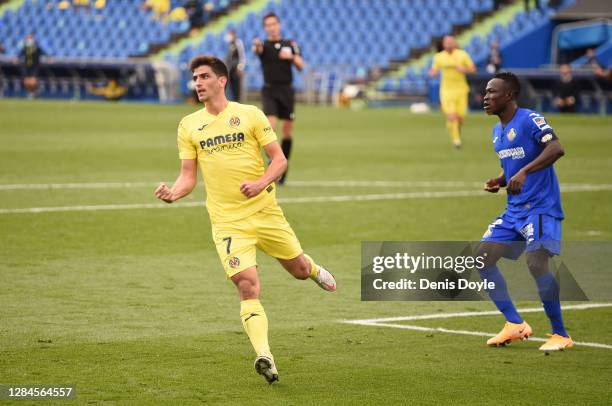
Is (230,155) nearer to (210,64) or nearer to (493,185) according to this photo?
(210,64)

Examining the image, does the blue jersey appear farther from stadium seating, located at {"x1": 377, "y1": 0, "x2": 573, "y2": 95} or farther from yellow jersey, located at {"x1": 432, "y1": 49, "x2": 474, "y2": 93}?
stadium seating, located at {"x1": 377, "y1": 0, "x2": 573, "y2": 95}

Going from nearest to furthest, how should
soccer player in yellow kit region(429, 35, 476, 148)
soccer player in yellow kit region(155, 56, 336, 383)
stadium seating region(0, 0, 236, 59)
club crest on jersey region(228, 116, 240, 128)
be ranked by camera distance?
soccer player in yellow kit region(155, 56, 336, 383), club crest on jersey region(228, 116, 240, 128), soccer player in yellow kit region(429, 35, 476, 148), stadium seating region(0, 0, 236, 59)

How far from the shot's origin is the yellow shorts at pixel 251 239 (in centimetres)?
736

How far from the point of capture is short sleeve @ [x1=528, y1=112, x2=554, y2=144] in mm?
8180

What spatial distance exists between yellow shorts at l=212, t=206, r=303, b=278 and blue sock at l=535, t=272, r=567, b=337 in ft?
5.79

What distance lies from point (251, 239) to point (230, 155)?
1.80ft

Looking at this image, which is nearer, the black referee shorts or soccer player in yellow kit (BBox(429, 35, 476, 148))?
the black referee shorts

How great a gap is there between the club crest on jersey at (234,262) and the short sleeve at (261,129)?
2.66 ft

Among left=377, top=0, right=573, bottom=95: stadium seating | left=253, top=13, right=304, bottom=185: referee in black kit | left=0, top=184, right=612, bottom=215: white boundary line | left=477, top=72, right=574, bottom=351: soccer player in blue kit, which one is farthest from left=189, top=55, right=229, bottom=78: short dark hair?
left=377, top=0, right=573, bottom=95: stadium seating

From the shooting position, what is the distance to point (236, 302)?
32.9 feet

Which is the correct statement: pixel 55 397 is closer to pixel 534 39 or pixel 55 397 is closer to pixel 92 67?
pixel 534 39

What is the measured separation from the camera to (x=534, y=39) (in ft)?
153

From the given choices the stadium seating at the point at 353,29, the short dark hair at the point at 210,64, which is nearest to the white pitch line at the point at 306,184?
the short dark hair at the point at 210,64

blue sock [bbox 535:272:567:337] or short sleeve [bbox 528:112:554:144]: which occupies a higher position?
short sleeve [bbox 528:112:554:144]
